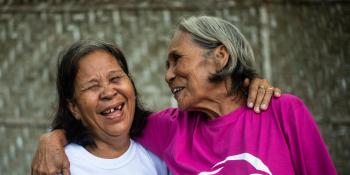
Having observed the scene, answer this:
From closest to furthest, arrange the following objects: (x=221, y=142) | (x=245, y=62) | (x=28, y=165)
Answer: (x=221, y=142) → (x=245, y=62) → (x=28, y=165)

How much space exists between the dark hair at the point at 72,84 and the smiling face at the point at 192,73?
323mm

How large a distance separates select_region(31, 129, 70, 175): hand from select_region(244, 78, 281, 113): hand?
878mm

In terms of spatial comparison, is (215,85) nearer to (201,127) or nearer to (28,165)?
(201,127)

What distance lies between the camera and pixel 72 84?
2.24 metres

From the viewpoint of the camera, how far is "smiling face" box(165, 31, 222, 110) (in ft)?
7.09

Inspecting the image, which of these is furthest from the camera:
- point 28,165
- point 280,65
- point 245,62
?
point 28,165

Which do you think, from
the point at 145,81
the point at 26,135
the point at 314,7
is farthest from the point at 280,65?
the point at 26,135

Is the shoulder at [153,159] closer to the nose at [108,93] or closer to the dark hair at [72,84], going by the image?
the dark hair at [72,84]

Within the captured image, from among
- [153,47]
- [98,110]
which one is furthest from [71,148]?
[153,47]

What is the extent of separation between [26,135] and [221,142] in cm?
301

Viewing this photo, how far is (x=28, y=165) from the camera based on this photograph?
460 cm

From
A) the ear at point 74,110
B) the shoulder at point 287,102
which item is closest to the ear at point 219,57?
the shoulder at point 287,102

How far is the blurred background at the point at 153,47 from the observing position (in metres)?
4.30

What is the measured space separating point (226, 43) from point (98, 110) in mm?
661
